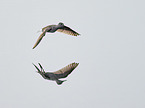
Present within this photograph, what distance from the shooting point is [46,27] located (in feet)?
24.6

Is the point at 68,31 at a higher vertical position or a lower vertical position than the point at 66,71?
higher

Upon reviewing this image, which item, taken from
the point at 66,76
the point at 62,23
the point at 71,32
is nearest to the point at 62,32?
the point at 71,32

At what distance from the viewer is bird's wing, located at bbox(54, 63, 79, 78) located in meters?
7.48

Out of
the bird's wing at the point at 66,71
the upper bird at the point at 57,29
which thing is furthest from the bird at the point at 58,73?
the upper bird at the point at 57,29

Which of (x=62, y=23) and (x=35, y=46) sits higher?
(x=62, y=23)

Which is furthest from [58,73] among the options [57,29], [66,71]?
[57,29]

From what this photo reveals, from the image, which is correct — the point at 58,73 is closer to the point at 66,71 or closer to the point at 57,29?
the point at 66,71

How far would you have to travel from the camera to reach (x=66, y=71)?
A: 758 cm

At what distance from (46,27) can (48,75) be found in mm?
1133

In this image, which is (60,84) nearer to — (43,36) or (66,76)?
(66,76)

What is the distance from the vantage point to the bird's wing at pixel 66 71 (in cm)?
748

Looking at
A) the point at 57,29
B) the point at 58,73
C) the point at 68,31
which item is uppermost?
the point at 68,31

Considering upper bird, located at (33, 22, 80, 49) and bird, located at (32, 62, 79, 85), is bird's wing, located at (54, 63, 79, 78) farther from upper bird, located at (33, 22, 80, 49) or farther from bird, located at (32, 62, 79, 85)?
upper bird, located at (33, 22, 80, 49)

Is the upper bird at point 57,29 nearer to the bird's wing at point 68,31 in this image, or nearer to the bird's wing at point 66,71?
the bird's wing at point 68,31
